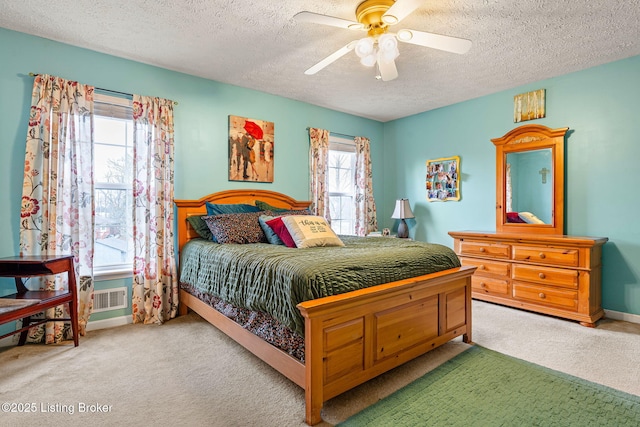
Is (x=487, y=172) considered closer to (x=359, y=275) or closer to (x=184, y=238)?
(x=359, y=275)

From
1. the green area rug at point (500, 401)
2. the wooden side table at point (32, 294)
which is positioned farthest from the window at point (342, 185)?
the wooden side table at point (32, 294)

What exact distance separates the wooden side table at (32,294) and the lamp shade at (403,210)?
3772mm

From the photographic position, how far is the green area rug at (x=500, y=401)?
159 cm

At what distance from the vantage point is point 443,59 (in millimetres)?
3004

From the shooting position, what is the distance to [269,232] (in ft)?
9.86

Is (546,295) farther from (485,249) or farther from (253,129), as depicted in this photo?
(253,129)

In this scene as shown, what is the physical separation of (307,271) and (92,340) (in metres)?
2.12

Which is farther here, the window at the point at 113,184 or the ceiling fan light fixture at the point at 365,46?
the window at the point at 113,184

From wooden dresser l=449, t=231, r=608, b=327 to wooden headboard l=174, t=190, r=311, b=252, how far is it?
7.10 ft

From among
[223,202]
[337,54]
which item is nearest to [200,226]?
[223,202]

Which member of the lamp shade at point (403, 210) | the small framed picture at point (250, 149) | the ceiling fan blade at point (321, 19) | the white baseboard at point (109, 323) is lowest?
the white baseboard at point (109, 323)

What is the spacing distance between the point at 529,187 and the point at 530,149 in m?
0.43

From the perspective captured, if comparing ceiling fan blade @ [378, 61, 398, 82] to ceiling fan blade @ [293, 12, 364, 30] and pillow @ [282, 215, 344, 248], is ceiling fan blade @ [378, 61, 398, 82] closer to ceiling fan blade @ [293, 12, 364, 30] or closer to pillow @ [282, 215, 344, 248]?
ceiling fan blade @ [293, 12, 364, 30]

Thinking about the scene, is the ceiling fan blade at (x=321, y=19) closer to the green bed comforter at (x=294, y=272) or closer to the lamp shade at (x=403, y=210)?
the green bed comforter at (x=294, y=272)
